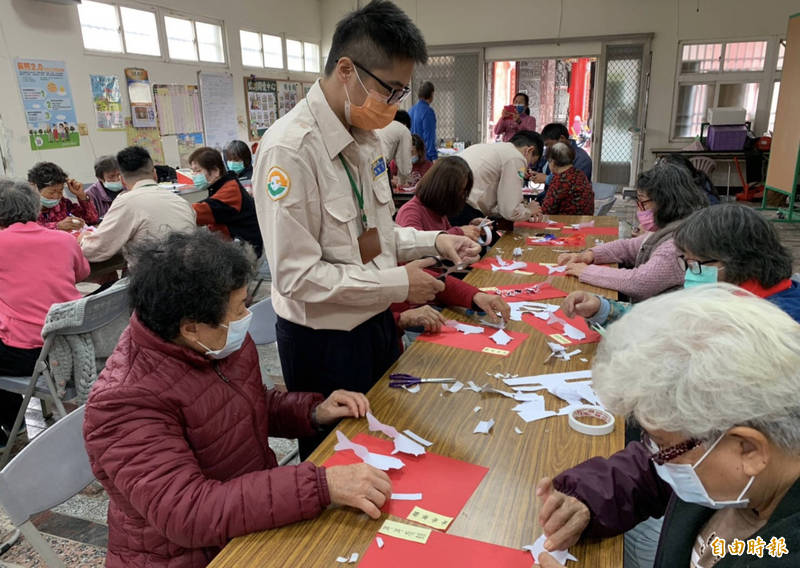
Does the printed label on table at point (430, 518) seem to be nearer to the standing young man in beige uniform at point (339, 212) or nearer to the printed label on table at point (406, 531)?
the printed label on table at point (406, 531)

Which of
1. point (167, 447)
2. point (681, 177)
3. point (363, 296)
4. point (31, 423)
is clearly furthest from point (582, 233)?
point (31, 423)

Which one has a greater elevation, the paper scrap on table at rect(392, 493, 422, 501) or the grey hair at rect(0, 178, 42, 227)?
the grey hair at rect(0, 178, 42, 227)

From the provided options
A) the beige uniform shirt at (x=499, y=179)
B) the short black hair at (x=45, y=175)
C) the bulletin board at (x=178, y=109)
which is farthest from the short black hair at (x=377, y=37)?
the bulletin board at (x=178, y=109)

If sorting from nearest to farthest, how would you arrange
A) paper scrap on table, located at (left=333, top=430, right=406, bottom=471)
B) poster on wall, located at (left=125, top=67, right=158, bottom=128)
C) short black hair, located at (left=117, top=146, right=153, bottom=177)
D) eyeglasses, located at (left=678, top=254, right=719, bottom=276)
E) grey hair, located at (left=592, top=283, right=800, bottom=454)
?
1. grey hair, located at (left=592, top=283, right=800, bottom=454)
2. paper scrap on table, located at (left=333, top=430, right=406, bottom=471)
3. eyeglasses, located at (left=678, top=254, right=719, bottom=276)
4. short black hair, located at (left=117, top=146, right=153, bottom=177)
5. poster on wall, located at (left=125, top=67, right=158, bottom=128)

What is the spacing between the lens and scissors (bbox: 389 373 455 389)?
1.65m

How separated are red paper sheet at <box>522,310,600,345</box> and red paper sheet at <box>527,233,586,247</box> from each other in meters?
1.40

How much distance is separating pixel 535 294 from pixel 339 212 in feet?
4.12

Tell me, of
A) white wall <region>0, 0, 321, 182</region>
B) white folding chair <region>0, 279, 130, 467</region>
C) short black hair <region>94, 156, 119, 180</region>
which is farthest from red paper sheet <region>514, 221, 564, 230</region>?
white wall <region>0, 0, 321, 182</region>

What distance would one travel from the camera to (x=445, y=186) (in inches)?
120

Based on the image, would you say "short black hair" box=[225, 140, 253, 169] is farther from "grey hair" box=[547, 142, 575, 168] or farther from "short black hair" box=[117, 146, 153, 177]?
"grey hair" box=[547, 142, 575, 168]

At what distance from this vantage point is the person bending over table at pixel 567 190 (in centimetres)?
463

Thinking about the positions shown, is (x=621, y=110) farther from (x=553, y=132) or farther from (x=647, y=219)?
(x=647, y=219)

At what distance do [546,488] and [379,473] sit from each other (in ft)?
1.12

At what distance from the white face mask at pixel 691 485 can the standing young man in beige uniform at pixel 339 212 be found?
881 millimetres
